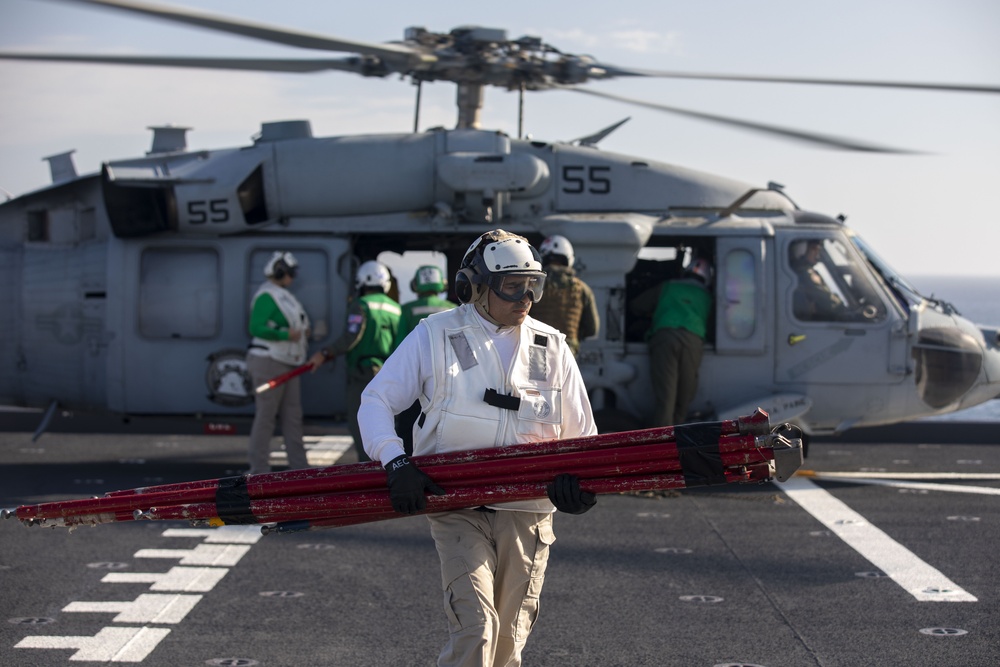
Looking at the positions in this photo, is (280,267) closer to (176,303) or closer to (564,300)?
(176,303)

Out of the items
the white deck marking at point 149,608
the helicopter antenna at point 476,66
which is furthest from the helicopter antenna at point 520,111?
the white deck marking at point 149,608

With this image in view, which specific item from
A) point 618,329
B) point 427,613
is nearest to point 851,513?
point 618,329

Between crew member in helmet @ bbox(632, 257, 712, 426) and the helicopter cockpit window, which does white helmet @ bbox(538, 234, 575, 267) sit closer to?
crew member in helmet @ bbox(632, 257, 712, 426)

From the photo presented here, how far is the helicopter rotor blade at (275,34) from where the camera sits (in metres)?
5.95

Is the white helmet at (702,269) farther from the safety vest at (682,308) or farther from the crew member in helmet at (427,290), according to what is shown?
the crew member in helmet at (427,290)

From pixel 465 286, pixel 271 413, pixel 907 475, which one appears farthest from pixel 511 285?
pixel 907 475

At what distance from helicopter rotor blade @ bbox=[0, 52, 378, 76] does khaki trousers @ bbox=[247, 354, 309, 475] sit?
2.35 metres

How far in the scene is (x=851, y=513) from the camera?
8391 mm

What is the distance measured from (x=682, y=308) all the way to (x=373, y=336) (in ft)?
8.55

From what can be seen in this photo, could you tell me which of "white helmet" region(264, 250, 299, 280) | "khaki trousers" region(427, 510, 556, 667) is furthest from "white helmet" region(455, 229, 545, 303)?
"white helmet" region(264, 250, 299, 280)

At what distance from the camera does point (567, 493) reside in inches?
158

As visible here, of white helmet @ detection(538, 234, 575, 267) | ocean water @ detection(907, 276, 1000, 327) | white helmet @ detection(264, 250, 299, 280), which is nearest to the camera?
white helmet @ detection(538, 234, 575, 267)

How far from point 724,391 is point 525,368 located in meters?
5.88

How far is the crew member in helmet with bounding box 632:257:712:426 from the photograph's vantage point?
372 inches
